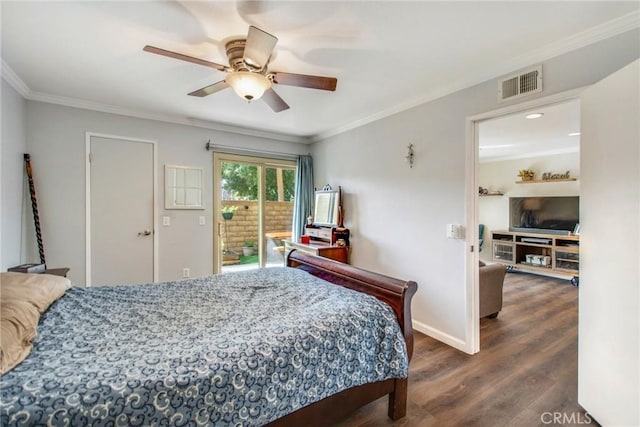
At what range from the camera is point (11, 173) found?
8.49 ft

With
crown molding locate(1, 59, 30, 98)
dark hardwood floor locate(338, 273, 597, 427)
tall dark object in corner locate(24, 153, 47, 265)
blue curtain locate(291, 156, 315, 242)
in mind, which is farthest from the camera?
blue curtain locate(291, 156, 315, 242)

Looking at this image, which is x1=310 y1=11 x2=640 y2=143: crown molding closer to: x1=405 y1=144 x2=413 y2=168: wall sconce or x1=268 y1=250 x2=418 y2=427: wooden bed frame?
x1=405 y1=144 x2=413 y2=168: wall sconce

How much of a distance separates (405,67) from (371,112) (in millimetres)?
1124

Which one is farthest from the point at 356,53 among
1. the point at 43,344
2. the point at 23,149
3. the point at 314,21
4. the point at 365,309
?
the point at 23,149

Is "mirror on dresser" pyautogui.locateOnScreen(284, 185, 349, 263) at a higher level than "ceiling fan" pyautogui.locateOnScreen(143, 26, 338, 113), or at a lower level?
lower

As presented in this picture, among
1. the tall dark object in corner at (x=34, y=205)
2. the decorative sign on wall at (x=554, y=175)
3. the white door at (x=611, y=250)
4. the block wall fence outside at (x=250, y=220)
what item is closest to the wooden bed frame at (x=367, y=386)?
the white door at (x=611, y=250)

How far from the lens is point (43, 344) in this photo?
1.26 meters

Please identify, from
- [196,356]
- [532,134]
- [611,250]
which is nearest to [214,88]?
[196,356]

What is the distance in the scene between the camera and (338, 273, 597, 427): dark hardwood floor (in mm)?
1794

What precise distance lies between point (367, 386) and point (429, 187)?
2.03m

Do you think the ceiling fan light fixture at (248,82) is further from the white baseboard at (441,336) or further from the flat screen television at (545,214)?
the flat screen television at (545,214)

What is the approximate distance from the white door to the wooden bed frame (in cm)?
111

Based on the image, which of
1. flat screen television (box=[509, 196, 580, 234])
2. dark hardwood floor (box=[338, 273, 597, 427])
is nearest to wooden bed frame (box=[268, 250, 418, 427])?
dark hardwood floor (box=[338, 273, 597, 427])

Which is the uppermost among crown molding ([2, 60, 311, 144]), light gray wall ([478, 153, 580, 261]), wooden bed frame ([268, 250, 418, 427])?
crown molding ([2, 60, 311, 144])
